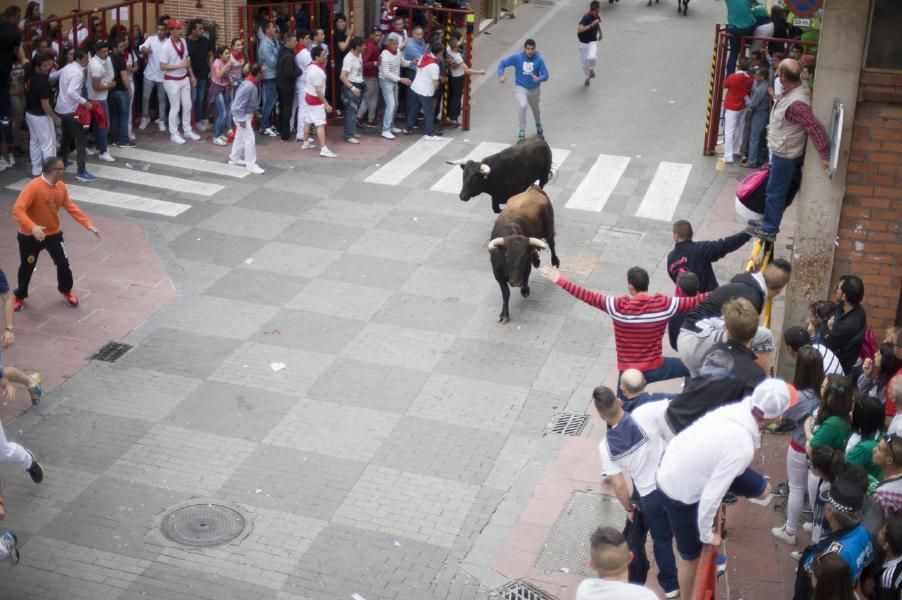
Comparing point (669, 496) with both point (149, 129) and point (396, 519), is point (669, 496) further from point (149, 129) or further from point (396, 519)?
point (149, 129)

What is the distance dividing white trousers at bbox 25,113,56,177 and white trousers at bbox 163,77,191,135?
268 centimetres

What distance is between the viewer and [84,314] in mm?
13977

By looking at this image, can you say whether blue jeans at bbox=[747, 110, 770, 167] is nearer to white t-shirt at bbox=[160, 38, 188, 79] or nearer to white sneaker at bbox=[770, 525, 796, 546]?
white t-shirt at bbox=[160, 38, 188, 79]

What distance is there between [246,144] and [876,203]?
37.1 feet

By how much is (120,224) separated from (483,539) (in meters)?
9.27

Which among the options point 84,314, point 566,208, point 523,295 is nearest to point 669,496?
point 523,295

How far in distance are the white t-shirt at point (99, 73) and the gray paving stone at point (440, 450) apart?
10.2 metres

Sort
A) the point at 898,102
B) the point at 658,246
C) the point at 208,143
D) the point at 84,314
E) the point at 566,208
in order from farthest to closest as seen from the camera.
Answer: the point at 208,143 < the point at 566,208 < the point at 658,246 < the point at 84,314 < the point at 898,102

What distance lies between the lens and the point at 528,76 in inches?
830

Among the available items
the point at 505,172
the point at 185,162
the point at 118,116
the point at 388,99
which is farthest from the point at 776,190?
the point at 118,116

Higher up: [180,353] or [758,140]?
[758,140]

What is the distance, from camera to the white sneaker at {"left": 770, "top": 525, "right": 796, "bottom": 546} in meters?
9.38

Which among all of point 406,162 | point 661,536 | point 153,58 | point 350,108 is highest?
point 153,58

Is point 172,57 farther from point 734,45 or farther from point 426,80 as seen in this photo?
point 734,45
